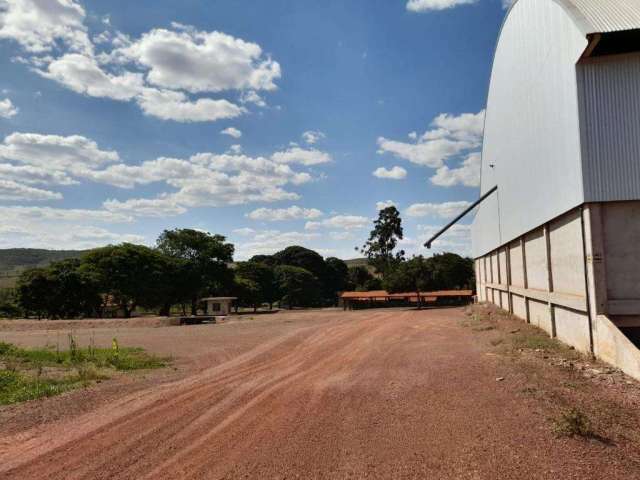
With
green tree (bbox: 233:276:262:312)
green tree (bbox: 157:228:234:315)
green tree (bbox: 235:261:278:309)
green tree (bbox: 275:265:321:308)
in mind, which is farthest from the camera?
green tree (bbox: 275:265:321:308)

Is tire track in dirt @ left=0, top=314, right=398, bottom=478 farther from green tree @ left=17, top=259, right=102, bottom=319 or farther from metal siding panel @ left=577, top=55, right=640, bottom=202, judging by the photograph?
green tree @ left=17, top=259, right=102, bottom=319

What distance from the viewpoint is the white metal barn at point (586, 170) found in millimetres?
11742

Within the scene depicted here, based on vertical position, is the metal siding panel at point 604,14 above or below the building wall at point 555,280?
above

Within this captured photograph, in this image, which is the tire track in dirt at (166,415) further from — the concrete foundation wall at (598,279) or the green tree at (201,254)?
the green tree at (201,254)

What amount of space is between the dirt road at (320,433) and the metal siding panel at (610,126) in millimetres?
5681

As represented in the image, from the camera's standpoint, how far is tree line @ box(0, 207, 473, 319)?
155ft

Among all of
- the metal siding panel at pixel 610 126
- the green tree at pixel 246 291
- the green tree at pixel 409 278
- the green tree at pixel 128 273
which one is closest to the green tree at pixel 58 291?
the green tree at pixel 128 273

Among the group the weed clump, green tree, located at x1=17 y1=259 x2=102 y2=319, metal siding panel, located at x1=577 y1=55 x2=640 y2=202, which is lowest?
the weed clump

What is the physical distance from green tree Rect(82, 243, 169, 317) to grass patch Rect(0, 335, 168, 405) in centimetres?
2694

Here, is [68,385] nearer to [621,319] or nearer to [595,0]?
[621,319]

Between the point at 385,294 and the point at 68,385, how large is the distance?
1991 inches

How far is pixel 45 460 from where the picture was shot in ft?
22.0

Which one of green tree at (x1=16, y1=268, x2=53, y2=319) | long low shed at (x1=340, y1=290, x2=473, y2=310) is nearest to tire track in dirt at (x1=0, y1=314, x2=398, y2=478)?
green tree at (x1=16, y1=268, x2=53, y2=319)

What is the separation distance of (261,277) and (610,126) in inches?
2451
